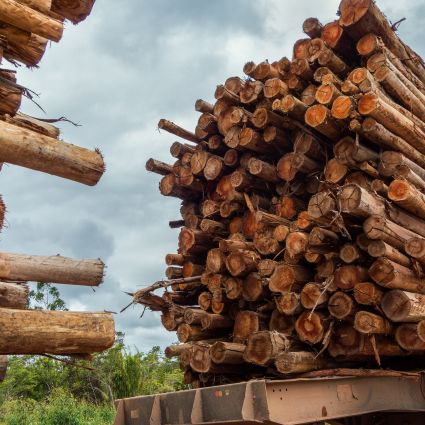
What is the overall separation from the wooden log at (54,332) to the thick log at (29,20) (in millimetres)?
1824

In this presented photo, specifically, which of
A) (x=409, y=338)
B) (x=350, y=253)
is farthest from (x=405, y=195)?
(x=409, y=338)

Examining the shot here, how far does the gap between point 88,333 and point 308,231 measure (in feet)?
9.06

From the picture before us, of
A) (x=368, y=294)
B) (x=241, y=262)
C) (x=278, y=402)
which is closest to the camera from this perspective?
(x=278, y=402)

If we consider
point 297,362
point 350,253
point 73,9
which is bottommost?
point 297,362

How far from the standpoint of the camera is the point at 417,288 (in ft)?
17.5

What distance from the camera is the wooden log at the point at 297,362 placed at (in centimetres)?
500

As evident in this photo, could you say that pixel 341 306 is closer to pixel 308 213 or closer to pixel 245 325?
pixel 308 213

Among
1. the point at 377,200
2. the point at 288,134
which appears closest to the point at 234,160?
the point at 288,134

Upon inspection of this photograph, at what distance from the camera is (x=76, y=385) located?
19.9m

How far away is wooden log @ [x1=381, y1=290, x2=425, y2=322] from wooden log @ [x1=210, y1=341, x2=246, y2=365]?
1.47 meters

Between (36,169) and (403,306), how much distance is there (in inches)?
134

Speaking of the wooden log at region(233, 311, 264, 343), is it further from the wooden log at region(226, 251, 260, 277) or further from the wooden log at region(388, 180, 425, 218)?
the wooden log at region(388, 180, 425, 218)

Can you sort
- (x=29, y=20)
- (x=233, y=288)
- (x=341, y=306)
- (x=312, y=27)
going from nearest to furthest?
(x=29, y=20), (x=341, y=306), (x=233, y=288), (x=312, y=27)

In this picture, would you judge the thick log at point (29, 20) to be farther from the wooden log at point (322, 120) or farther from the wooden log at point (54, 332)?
the wooden log at point (322, 120)
